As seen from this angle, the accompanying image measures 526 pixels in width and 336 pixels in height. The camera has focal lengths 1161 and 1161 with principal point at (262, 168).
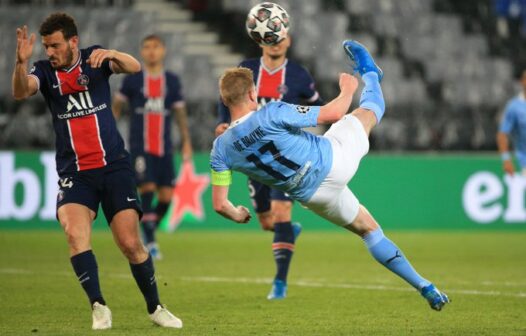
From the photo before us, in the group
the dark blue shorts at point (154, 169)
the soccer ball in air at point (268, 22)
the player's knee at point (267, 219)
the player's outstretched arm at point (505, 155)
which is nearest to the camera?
the soccer ball in air at point (268, 22)

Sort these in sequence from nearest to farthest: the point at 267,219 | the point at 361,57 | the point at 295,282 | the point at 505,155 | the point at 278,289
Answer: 1. the point at 361,57
2. the point at 278,289
3. the point at 267,219
4. the point at 295,282
5. the point at 505,155

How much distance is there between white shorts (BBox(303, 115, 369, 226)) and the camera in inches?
307

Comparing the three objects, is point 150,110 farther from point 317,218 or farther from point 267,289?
point 317,218

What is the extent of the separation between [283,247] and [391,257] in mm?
2308

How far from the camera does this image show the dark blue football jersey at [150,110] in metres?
14.5

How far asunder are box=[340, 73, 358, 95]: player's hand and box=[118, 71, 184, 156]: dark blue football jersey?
6958 mm

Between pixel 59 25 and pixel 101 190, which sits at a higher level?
pixel 59 25

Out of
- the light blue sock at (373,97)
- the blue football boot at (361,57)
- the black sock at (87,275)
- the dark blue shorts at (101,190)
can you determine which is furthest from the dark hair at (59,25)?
the light blue sock at (373,97)

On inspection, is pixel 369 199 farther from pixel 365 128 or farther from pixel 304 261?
pixel 365 128

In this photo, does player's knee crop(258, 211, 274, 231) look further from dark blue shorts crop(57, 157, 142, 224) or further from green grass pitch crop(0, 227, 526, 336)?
dark blue shorts crop(57, 157, 142, 224)

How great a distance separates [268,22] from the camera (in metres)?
9.18

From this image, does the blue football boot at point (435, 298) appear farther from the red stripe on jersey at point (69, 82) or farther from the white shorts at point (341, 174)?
the red stripe on jersey at point (69, 82)

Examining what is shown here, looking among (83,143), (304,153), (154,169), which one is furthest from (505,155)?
(83,143)

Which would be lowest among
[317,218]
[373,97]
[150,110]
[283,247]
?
[317,218]
